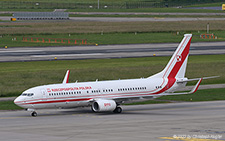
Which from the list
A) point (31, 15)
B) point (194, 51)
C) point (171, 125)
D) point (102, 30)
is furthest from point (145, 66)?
point (31, 15)

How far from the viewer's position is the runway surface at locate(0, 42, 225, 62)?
302 feet

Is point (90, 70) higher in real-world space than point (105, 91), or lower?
lower

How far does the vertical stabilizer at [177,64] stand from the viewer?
55.6 m

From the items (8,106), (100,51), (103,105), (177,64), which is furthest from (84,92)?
(100,51)

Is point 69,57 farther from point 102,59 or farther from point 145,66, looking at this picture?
point 145,66

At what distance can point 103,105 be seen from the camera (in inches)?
1961

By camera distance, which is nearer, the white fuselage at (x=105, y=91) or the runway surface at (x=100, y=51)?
the white fuselage at (x=105, y=91)

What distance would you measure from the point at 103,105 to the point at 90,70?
1021 inches

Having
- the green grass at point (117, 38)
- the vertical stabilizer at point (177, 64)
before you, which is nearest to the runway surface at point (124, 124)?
the vertical stabilizer at point (177, 64)

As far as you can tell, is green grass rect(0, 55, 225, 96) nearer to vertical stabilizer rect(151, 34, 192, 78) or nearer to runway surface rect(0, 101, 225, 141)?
runway surface rect(0, 101, 225, 141)

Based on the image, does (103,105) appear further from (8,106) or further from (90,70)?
(90,70)

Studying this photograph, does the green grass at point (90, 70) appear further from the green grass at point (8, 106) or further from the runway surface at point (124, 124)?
the runway surface at point (124, 124)

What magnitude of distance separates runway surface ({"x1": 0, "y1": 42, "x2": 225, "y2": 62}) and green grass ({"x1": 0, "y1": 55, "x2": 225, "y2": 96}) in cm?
536

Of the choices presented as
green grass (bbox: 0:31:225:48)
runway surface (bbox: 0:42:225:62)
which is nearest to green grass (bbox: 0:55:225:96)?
runway surface (bbox: 0:42:225:62)
